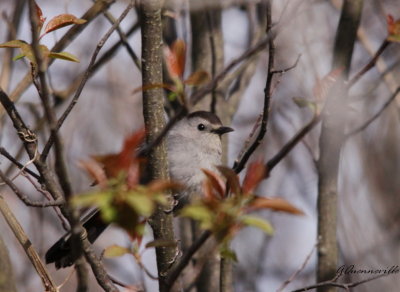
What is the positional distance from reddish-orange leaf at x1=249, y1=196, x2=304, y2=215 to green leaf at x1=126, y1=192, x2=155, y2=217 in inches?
12.3

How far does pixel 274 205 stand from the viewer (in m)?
1.62

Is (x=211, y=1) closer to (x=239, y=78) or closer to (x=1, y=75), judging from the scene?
(x=239, y=78)

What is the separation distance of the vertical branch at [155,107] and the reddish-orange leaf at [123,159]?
3.08 feet

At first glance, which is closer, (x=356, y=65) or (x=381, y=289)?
(x=381, y=289)

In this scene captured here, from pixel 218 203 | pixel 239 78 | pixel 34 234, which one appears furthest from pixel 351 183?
pixel 218 203

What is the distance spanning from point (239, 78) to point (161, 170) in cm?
233

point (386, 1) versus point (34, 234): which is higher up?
point (386, 1)

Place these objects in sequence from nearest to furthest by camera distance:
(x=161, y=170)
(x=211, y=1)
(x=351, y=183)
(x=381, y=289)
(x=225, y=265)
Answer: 1. (x=161, y=170)
2. (x=225, y=265)
3. (x=211, y=1)
4. (x=381, y=289)
5. (x=351, y=183)

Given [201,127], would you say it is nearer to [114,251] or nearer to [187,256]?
[114,251]

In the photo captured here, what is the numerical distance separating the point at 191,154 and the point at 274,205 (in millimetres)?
2809

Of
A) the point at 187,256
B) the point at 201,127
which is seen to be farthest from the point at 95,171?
the point at 201,127

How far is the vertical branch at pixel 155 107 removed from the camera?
2553 millimetres

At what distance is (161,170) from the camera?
2.64 metres

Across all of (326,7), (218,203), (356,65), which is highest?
(326,7)
